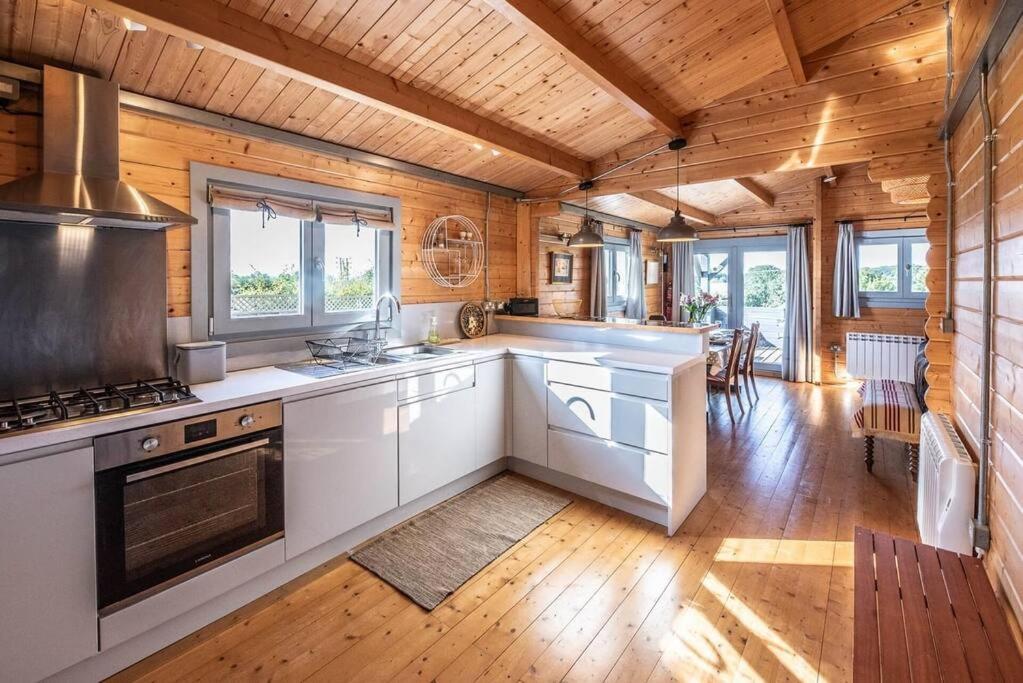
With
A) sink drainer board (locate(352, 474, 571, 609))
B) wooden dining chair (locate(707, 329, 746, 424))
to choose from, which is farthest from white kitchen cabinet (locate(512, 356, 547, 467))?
wooden dining chair (locate(707, 329, 746, 424))

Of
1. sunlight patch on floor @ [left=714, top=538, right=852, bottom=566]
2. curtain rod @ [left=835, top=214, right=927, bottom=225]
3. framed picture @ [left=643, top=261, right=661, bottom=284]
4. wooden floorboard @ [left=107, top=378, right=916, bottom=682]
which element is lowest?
wooden floorboard @ [left=107, top=378, right=916, bottom=682]

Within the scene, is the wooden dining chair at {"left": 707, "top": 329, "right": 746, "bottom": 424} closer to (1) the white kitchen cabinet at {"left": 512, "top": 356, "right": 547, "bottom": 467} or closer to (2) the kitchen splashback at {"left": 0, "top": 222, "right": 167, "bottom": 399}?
(1) the white kitchen cabinet at {"left": 512, "top": 356, "right": 547, "bottom": 467}

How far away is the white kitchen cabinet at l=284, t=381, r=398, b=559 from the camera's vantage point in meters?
2.29

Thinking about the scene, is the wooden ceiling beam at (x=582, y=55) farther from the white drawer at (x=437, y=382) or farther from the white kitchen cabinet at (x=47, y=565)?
the white kitchen cabinet at (x=47, y=565)

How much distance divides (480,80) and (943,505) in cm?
299

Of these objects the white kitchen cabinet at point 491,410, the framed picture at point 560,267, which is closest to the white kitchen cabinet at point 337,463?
the white kitchen cabinet at point 491,410

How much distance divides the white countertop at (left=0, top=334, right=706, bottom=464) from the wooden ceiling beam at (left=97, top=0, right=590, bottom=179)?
1384mm

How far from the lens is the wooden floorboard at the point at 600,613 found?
6.04 feet

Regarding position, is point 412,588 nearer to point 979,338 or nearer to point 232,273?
point 232,273

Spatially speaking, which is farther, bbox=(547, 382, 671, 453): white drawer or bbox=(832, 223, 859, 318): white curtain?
bbox=(832, 223, 859, 318): white curtain

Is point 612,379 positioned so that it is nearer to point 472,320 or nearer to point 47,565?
point 472,320

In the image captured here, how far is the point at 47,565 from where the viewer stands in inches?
64.1

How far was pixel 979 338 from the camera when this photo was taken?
6.44 ft

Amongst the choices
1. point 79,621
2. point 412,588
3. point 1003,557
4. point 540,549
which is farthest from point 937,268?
point 79,621
